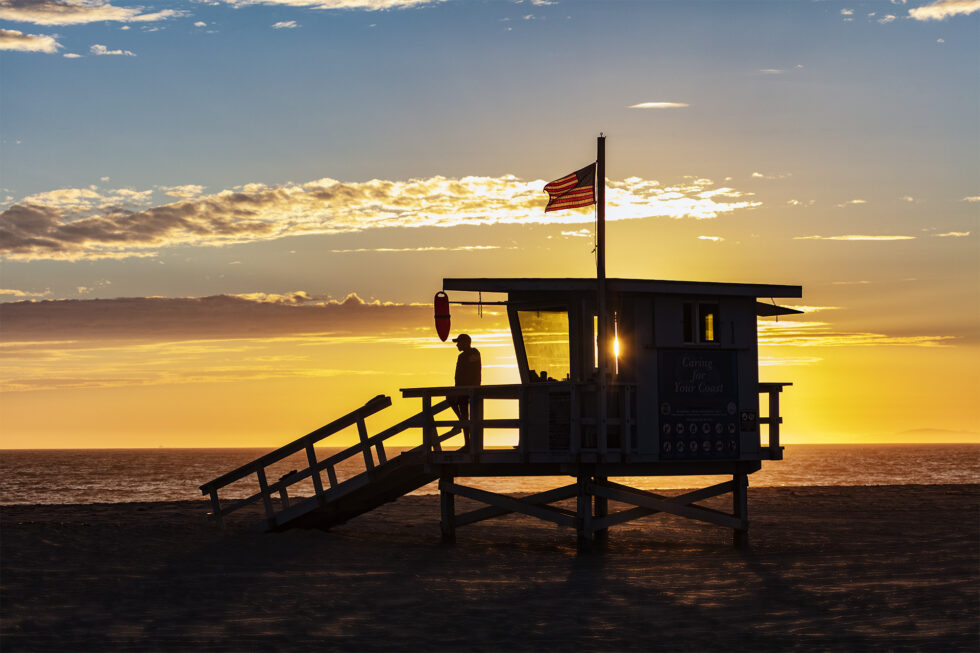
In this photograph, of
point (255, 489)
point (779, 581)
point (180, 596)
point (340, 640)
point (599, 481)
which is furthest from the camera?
point (255, 489)

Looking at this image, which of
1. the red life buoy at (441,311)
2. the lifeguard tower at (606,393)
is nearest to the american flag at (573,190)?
the lifeguard tower at (606,393)

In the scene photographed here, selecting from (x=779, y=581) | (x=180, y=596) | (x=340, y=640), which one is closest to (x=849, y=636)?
(x=779, y=581)

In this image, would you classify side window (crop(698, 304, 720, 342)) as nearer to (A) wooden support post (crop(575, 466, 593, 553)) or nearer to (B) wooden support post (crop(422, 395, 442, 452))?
(A) wooden support post (crop(575, 466, 593, 553))

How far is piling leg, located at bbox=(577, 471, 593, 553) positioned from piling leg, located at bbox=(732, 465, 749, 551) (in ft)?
9.73

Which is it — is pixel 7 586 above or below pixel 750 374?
below

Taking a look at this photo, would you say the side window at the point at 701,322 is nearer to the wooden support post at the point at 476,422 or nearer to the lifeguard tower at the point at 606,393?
the lifeguard tower at the point at 606,393

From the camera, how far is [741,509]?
20812mm

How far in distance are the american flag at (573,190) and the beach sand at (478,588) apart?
6120mm

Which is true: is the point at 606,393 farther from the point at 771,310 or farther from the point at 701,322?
the point at 771,310

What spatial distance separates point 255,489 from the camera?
6869 centimetres

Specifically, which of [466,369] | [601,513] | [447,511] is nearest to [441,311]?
[466,369]

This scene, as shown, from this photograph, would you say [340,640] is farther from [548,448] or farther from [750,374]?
[750,374]

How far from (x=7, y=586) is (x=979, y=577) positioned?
1317 centimetres

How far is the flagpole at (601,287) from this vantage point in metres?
18.7
